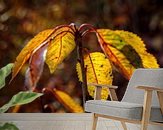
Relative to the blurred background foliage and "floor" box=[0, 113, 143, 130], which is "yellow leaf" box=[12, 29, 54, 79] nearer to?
the blurred background foliage

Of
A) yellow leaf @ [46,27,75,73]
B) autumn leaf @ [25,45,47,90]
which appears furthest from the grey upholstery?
autumn leaf @ [25,45,47,90]

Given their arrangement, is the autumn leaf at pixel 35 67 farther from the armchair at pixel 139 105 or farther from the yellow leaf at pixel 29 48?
the armchair at pixel 139 105

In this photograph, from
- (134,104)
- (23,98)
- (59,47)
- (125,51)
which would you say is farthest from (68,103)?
(23,98)

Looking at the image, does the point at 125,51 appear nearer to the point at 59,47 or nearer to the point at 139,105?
the point at 59,47

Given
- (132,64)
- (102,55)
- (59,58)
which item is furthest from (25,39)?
(132,64)

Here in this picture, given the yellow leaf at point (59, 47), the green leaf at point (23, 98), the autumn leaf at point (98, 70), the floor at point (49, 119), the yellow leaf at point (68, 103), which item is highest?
the yellow leaf at point (59, 47)

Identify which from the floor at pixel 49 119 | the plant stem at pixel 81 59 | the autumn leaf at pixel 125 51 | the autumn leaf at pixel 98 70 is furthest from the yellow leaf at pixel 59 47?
the floor at pixel 49 119
